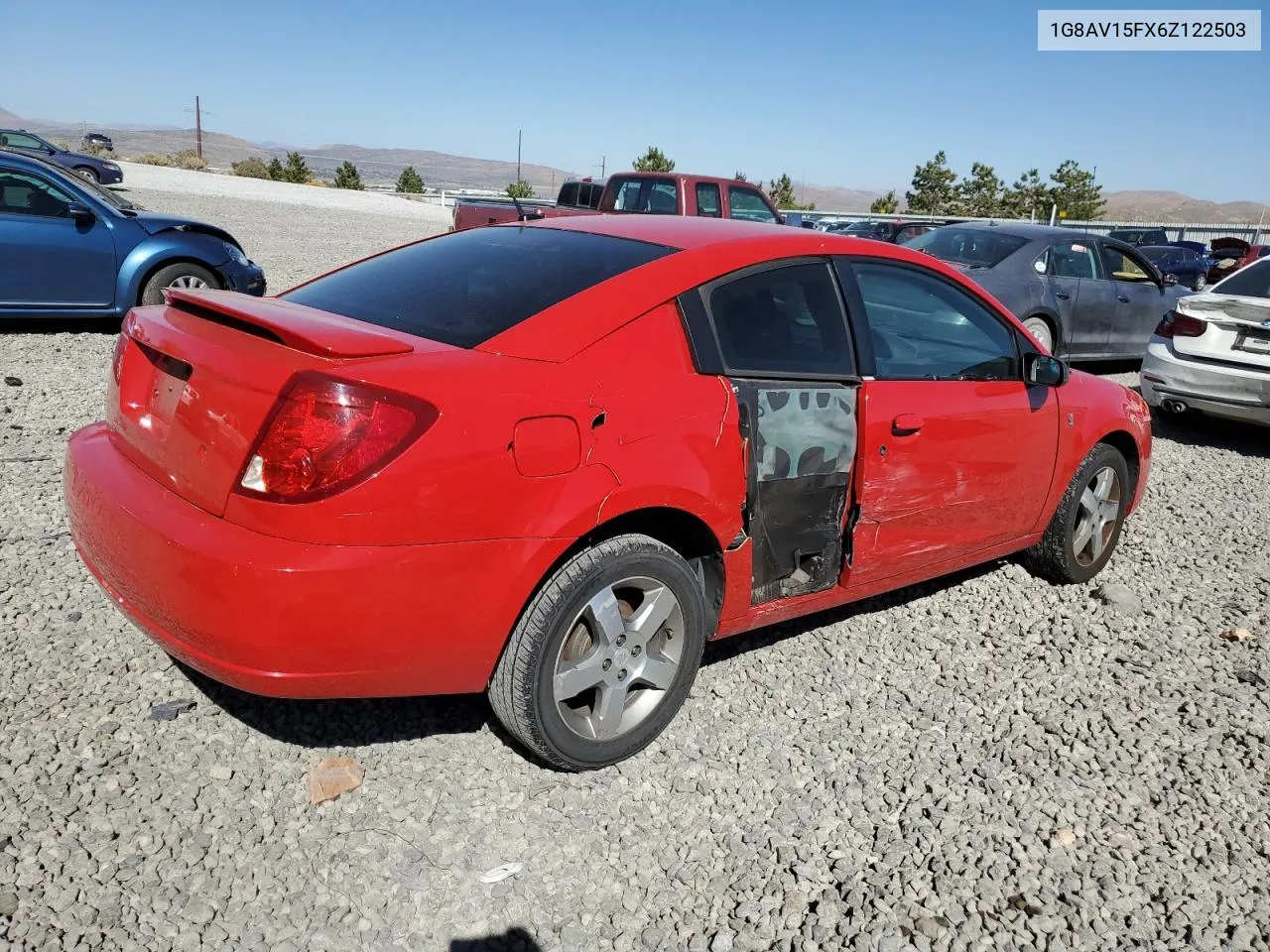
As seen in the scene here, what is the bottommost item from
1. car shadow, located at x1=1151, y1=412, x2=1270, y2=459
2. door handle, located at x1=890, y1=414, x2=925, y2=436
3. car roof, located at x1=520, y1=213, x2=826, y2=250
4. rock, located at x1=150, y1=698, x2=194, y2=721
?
rock, located at x1=150, y1=698, x2=194, y2=721

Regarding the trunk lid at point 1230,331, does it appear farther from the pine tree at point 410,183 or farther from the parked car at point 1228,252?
the pine tree at point 410,183

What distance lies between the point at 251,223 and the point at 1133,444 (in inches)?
879

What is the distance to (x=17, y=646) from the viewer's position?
3555mm

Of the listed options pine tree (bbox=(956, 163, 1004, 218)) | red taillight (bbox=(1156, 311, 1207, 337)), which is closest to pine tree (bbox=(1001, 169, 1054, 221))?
pine tree (bbox=(956, 163, 1004, 218))

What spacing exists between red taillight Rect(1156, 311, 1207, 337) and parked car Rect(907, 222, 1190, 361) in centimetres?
135

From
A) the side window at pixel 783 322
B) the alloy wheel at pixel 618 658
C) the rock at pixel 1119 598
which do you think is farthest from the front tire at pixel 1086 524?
the alloy wheel at pixel 618 658

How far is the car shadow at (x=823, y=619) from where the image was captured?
401 centimetres

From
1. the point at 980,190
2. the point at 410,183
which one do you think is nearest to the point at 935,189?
the point at 980,190

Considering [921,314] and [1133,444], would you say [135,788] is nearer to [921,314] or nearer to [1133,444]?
[921,314]

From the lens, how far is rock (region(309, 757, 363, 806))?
9.53ft

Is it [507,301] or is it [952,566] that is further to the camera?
[952,566]

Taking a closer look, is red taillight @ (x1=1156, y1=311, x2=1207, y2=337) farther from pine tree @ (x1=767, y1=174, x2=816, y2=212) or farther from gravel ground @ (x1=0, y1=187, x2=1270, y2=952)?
pine tree @ (x1=767, y1=174, x2=816, y2=212)

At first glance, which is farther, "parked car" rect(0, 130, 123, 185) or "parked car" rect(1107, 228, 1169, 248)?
"parked car" rect(1107, 228, 1169, 248)

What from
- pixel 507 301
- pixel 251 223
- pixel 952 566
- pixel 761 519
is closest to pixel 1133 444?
pixel 952 566
